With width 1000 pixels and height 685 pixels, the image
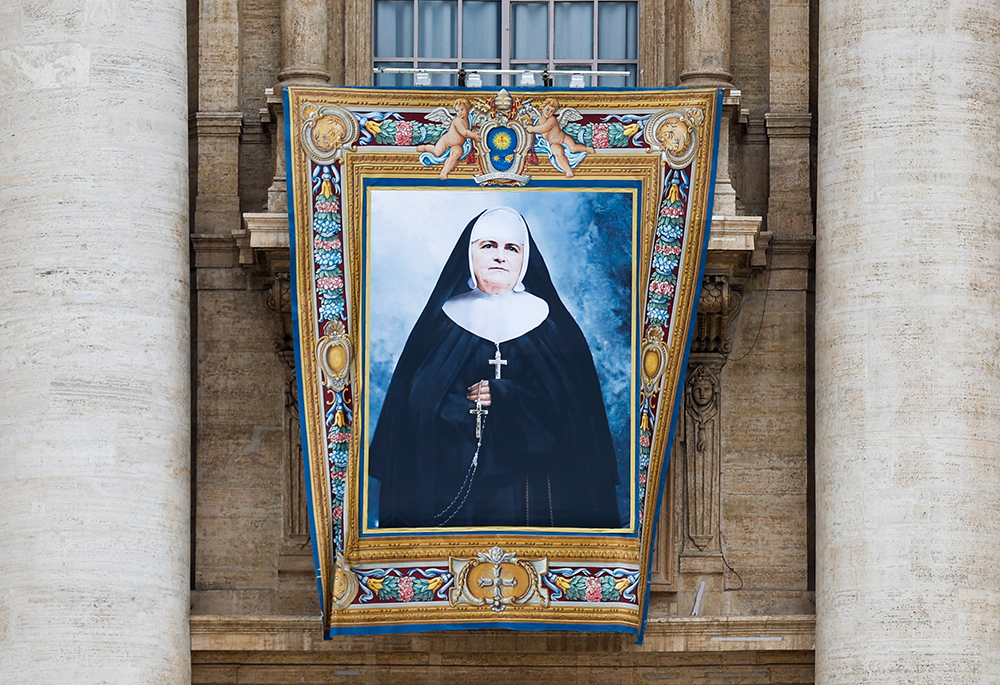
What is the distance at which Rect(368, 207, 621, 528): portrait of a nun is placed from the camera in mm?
16312

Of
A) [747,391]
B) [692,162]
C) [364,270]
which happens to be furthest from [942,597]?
[364,270]

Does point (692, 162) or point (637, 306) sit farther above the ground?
point (692, 162)

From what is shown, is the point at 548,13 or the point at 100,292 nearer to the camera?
the point at 100,292

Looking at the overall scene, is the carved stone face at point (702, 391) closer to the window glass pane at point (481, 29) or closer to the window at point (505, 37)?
the window at point (505, 37)

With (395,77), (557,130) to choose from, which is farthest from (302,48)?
(557,130)

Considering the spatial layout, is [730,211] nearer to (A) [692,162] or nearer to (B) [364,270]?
(A) [692,162]

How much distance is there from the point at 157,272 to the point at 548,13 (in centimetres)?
405

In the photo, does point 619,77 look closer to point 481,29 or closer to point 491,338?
point 481,29

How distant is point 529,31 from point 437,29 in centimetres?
77

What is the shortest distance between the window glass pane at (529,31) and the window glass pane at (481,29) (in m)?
0.14

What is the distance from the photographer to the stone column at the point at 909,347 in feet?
53.1

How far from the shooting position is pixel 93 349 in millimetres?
16344

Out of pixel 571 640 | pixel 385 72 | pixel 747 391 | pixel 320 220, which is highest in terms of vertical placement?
pixel 385 72

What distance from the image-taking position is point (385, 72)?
17906 millimetres
